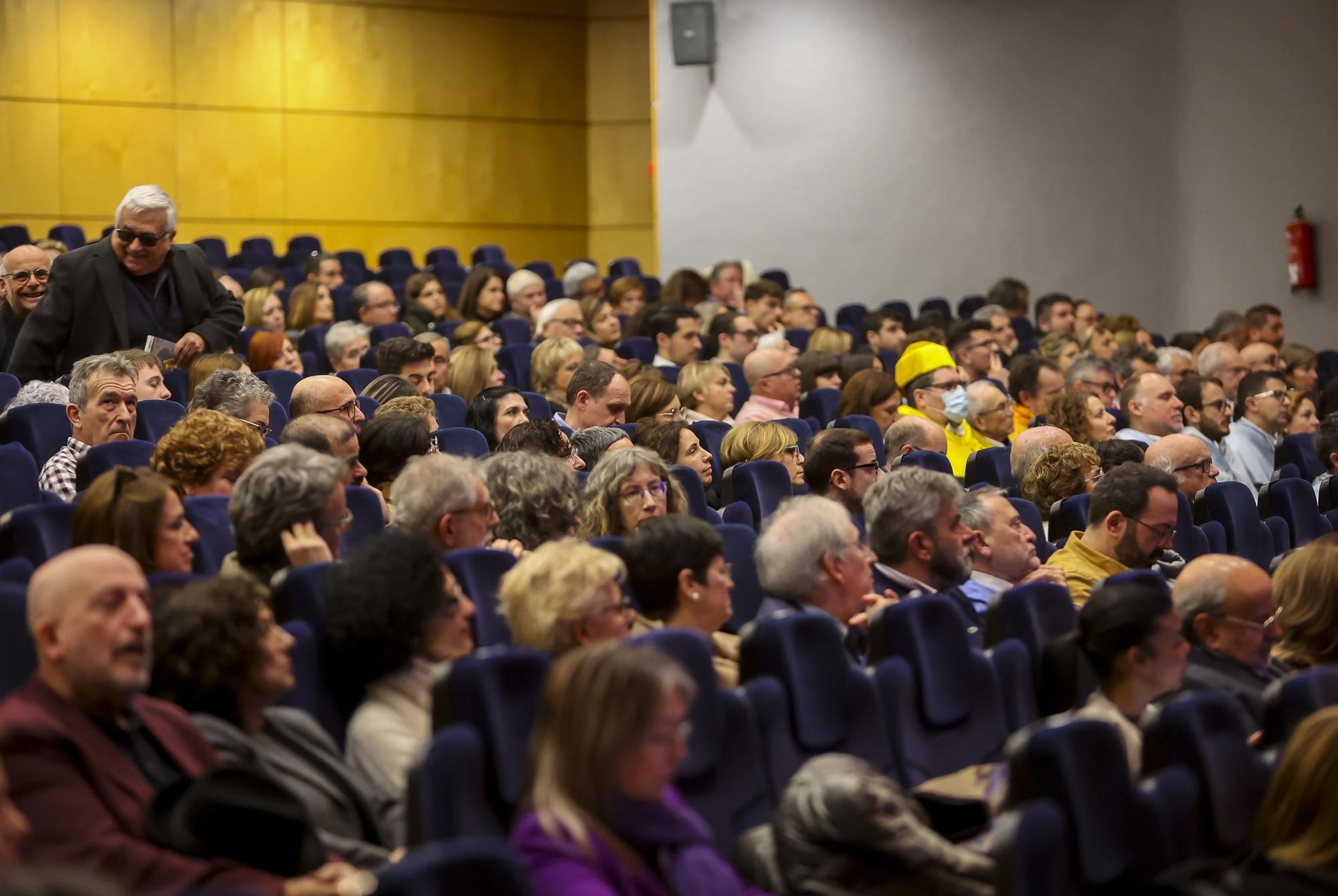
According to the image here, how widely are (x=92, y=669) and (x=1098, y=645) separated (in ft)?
3.71

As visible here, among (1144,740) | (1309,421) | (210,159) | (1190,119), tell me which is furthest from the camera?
(210,159)

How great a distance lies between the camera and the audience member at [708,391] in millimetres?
3713

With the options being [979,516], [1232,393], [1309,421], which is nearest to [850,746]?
[979,516]

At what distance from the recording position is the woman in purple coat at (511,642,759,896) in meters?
1.27

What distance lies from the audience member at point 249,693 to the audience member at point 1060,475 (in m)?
1.81

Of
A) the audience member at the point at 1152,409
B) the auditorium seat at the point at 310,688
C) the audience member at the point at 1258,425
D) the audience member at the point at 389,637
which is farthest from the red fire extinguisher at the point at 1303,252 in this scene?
the auditorium seat at the point at 310,688

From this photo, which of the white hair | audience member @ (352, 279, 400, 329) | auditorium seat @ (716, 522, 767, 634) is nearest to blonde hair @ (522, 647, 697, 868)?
auditorium seat @ (716, 522, 767, 634)

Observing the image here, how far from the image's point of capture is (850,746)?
1792 millimetres

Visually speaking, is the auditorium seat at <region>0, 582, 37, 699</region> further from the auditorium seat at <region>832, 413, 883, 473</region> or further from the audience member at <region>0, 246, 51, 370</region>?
the audience member at <region>0, 246, 51, 370</region>

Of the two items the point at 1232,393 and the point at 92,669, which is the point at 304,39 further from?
the point at 92,669

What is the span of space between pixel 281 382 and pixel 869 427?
4.36 ft

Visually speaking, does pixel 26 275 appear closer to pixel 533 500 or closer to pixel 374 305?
pixel 374 305

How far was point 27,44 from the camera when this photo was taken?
22.3ft

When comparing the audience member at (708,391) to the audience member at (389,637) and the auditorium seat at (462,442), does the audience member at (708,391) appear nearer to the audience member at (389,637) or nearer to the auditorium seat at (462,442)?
the auditorium seat at (462,442)
